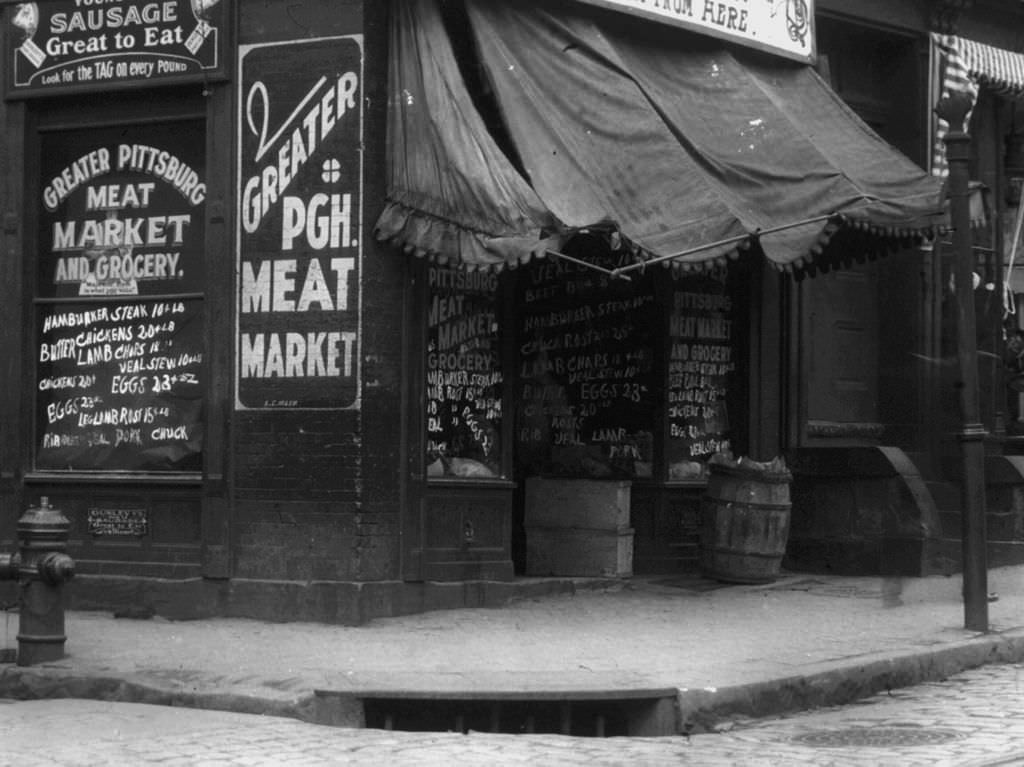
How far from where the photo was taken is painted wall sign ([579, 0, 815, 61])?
13281 mm

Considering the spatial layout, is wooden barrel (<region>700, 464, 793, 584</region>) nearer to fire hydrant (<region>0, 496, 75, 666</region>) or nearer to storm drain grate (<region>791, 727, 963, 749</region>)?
storm drain grate (<region>791, 727, 963, 749</region>)

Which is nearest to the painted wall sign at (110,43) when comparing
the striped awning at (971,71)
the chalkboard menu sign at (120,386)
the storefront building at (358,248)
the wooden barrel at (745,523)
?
the storefront building at (358,248)

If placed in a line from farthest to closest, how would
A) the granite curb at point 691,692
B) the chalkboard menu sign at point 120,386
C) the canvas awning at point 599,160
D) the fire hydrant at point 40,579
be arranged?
the chalkboard menu sign at point 120,386
the canvas awning at point 599,160
the fire hydrant at point 40,579
the granite curb at point 691,692

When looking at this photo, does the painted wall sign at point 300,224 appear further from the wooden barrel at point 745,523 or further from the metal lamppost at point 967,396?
the metal lamppost at point 967,396

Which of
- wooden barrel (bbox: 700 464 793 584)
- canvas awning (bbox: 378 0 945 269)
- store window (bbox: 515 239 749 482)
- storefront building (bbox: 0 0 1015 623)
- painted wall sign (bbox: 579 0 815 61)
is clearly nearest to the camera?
canvas awning (bbox: 378 0 945 269)

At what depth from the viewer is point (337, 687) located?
895 centimetres

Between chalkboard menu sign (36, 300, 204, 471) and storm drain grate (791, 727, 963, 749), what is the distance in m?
5.40

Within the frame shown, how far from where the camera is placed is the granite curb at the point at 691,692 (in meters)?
8.88

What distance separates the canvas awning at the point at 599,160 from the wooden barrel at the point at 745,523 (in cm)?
221

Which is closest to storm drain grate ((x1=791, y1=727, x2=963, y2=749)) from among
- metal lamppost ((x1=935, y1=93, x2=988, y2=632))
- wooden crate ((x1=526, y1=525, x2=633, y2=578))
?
metal lamppost ((x1=935, y1=93, x2=988, y2=632))

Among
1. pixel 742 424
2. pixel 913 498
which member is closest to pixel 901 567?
pixel 913 498

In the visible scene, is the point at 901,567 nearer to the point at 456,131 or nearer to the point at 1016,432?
the point at 1016,432

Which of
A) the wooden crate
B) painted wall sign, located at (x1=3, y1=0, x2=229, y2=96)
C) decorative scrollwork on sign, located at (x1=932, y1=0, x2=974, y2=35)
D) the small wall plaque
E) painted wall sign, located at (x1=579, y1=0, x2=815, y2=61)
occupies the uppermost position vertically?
decorative scrollwork on sign, located at (x1=932, y1=0, x2=974, y2=35)

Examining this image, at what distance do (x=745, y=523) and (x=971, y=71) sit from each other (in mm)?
5719
